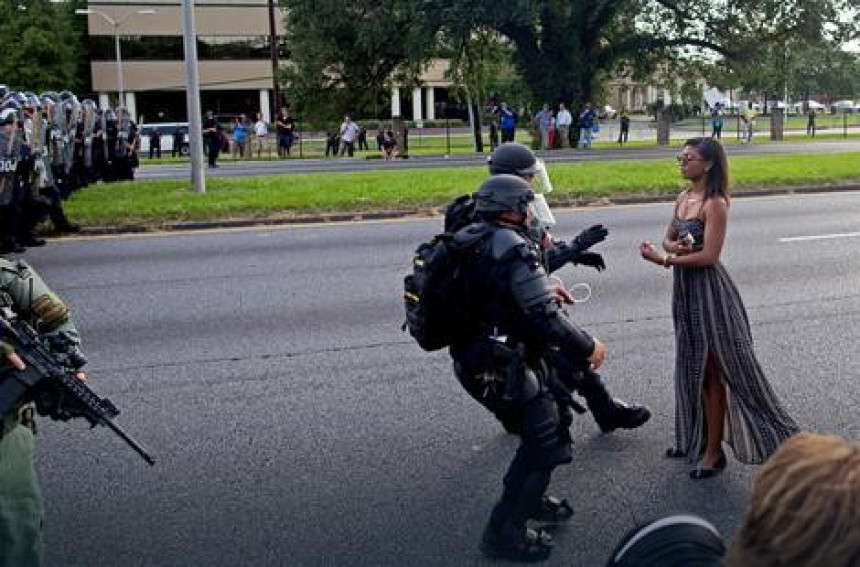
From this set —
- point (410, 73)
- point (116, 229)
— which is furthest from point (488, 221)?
point (410, 73)

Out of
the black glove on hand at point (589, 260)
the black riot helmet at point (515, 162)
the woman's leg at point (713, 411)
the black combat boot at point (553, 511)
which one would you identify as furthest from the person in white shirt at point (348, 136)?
the black combat boot at point (553, 511)

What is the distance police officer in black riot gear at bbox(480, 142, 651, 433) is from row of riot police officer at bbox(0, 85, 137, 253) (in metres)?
9.07

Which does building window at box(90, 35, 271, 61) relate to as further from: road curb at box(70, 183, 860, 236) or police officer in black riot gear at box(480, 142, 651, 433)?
police officer in black riot gear at box(480, 142, 651, 433)

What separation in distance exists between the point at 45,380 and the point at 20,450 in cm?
23

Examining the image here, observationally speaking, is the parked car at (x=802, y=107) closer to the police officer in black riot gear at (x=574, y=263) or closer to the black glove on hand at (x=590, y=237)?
the police officer in black riot gear at (x=574, y=263)

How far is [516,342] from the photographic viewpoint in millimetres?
4184

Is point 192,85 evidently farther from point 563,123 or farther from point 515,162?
point 563,123

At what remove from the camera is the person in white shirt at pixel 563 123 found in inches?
1469

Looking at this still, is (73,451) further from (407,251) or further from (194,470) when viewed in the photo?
(407,251)

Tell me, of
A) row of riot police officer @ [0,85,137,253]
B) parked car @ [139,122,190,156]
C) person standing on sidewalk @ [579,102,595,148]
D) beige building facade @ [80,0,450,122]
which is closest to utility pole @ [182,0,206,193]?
row of riot police officer @ [0,85,137,253]

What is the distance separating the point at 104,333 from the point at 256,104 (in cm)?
7088

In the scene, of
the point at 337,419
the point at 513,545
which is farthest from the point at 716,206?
the point at 337,419

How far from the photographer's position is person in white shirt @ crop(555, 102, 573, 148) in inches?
1469

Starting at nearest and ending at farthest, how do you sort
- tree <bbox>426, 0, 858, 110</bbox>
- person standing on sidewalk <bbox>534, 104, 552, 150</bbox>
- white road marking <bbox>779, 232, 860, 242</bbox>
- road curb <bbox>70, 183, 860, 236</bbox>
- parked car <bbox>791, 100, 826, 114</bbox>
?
1. white road marking <bbox>779, 232, 860, 242</bbox>
2. road curb <bbox>70, 183, 860, 236</bbox>
3. person standing on sidewalk <bbox>534, 104, 552, 150</bbox>
4. tree <bbox>426, 0, 858, 110</bbox>
5. parked car <bbox>791, 100, 826, 114</bbox>
